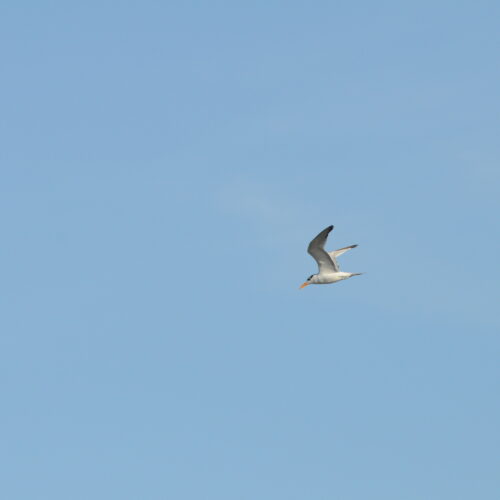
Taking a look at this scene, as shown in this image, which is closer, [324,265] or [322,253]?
[322,253]

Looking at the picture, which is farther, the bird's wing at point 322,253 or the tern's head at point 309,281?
the tern's head at point 309,281

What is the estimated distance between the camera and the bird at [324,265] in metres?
113

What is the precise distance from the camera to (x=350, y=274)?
376ft

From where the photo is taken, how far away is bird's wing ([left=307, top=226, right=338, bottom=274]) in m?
110

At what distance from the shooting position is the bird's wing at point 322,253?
110m

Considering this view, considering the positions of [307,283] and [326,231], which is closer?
[326,231]

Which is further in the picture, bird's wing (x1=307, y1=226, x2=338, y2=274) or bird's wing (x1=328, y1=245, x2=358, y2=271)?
bird's wing (x1=328, y1=245, x2=358, y2=271)

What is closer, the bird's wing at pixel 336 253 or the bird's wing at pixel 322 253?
the bird's wing at pixel 322 253

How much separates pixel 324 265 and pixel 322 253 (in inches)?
105

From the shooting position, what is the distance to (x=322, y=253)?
11388cm

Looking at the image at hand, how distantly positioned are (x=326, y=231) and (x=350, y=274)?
6836 millimetres

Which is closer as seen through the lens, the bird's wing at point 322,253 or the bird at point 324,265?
the bird's wing at point 322,253

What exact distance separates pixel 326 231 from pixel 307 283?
10866mm

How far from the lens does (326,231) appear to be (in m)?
109
